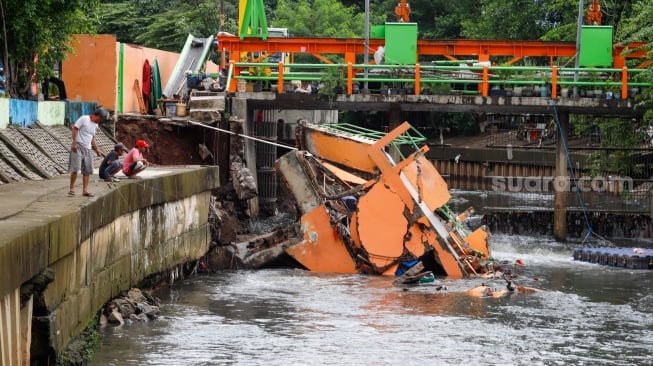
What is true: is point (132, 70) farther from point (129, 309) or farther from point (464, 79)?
point (129, 309)

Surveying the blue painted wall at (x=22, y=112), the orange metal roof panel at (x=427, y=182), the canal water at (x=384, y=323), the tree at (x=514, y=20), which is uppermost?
the tree at (x=514, y=20)

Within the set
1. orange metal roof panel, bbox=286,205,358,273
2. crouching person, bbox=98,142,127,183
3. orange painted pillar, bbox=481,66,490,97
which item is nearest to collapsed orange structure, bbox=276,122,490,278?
orange metal roof panel, bbox=286,205,358,273

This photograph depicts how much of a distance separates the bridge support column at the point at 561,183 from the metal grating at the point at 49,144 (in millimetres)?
13467

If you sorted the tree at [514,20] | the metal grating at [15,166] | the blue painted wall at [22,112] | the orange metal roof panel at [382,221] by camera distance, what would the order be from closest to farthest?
1. the metal grating at [15,166]
2. the blue painted wall at [22,112]
3. the orange metal roof panel at [382,221]
4. the tree at [514,20]

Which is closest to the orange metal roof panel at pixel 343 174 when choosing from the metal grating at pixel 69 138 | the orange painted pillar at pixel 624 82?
the metal grating at pixel 69 138

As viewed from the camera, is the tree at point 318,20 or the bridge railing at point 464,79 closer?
the bridge railing at point 464,79

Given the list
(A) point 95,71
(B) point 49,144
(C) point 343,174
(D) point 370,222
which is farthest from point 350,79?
(B) point 49,144

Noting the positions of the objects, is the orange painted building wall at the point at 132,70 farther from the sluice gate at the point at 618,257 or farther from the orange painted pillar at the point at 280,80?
the sluice gate at the point at 618,257

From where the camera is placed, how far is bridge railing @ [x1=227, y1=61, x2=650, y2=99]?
99.5ft

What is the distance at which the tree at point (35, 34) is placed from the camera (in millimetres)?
25098

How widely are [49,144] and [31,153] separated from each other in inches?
70.7

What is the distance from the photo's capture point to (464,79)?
3097cm

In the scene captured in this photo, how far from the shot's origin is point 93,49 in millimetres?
30703

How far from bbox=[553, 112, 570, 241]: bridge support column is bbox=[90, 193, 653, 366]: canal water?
5.65m
